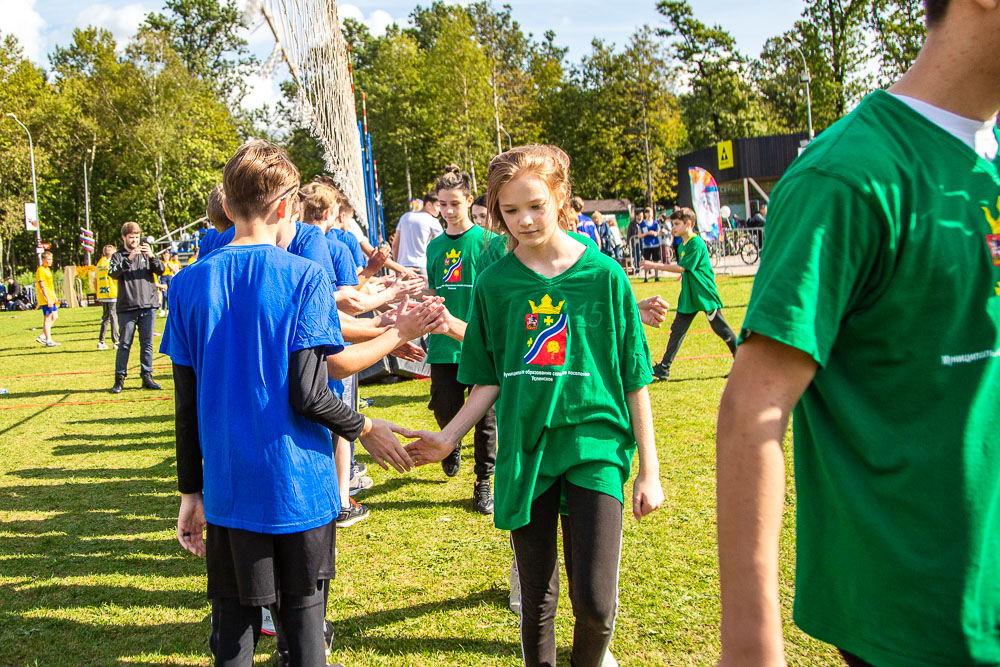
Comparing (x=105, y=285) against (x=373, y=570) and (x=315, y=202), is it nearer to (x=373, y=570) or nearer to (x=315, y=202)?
(x=315, y=202)

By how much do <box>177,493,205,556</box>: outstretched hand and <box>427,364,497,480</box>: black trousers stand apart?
2.95 metres

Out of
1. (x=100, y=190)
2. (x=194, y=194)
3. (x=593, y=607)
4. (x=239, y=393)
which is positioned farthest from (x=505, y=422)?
(x=100, y=190)

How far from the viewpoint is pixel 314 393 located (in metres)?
2.62

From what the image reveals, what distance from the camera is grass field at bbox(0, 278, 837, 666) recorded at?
3.81 metres

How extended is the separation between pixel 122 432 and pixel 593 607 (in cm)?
769

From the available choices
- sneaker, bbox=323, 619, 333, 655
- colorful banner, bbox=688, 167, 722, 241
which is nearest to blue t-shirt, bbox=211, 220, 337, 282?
sneaker, bbox=323, 619, 333, 655

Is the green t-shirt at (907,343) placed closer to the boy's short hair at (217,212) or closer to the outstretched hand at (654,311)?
the outstretched hand at (654,311)

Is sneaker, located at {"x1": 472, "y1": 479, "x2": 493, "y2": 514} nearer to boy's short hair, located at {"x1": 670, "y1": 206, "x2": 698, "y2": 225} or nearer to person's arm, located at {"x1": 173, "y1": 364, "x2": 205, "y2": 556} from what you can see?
person's arm, located at {"x1": 173, "y1": 364, "x2": 205, "y2": 556}

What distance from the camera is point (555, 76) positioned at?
205 feet

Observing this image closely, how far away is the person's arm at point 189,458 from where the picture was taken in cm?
268

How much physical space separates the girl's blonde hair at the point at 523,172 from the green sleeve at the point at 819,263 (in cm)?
184

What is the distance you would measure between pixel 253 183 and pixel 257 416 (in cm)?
77

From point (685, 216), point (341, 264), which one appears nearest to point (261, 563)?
point (341, 264)

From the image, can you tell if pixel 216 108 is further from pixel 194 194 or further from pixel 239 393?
pixel 239 393
